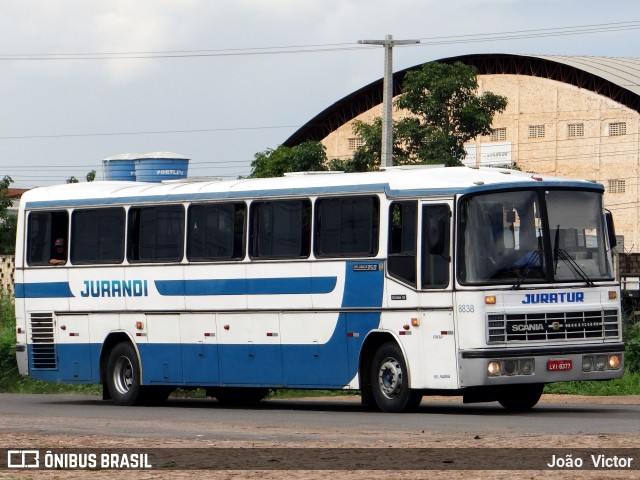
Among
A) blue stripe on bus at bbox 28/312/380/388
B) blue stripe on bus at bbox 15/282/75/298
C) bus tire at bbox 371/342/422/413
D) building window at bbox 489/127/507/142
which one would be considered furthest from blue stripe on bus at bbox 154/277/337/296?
building window at bbox 489/127/507/142

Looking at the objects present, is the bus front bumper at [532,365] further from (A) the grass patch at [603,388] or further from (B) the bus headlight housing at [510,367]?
(A) the grass patch at [603,388]

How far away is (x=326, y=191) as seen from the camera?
2228 centimetres

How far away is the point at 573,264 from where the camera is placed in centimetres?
2066

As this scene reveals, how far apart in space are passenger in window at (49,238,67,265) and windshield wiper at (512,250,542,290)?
893cm

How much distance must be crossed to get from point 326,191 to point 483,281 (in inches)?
125

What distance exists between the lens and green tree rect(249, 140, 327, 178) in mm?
57750

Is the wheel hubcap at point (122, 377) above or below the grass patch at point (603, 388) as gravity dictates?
above

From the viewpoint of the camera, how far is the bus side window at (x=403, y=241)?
68.6ft

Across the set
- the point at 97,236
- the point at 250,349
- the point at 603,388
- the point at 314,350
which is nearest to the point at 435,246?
the point at 314,350

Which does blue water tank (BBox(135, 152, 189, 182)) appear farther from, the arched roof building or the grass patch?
the grass patch

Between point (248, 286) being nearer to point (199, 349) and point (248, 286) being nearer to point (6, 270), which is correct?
point (199, 349)

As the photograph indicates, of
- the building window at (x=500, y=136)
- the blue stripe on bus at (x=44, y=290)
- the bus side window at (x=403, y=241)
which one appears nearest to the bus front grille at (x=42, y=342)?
the blue stripe on bus at (x=44, y=290)

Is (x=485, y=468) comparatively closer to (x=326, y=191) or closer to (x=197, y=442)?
(x=197, y=442)

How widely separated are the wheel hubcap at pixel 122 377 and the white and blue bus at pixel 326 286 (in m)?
0.03
